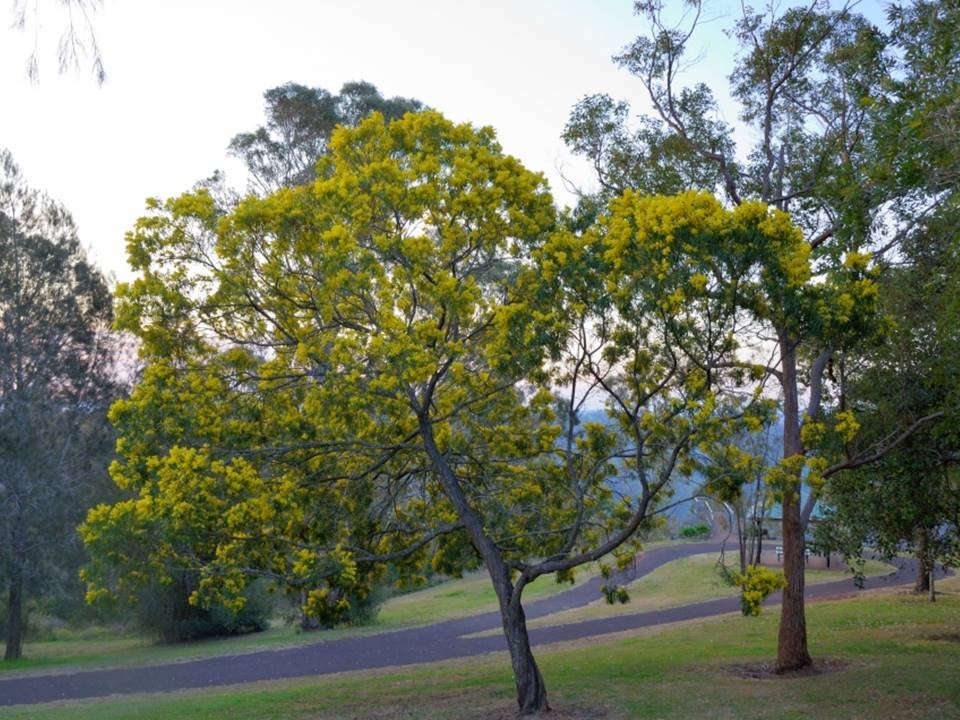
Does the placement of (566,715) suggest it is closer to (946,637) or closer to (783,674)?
(783,674)

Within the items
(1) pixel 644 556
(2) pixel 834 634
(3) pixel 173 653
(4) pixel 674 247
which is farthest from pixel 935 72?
(1) pixel 644 556

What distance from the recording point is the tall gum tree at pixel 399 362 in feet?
36.2

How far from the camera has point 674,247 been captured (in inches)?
416

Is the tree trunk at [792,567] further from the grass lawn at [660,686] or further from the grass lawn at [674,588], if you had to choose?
the grass lawn at [674,588]

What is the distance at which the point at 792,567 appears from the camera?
49.0ft

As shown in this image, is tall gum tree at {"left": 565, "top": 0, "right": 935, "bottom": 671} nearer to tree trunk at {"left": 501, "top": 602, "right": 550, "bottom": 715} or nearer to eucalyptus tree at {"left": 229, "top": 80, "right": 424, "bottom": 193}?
tree trunk at {"left": 501, "top": 602, "right": 550, "bottom": 715}

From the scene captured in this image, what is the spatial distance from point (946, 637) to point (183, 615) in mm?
21704

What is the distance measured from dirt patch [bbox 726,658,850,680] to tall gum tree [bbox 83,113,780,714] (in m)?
3.26

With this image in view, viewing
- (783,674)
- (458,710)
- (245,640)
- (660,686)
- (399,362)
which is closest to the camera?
(399,362)

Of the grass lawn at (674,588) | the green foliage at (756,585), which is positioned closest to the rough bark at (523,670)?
the green foliage at (756,585)

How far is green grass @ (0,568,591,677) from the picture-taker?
26719 mm

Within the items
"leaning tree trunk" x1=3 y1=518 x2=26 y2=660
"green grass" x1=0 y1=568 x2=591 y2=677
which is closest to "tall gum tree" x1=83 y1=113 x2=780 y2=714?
"green grass" x1=0 y1=568 x2=591 y2=677

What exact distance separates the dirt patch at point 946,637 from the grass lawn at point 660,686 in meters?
0.05

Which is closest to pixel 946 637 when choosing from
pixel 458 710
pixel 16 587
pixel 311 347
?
pixel 458 710
